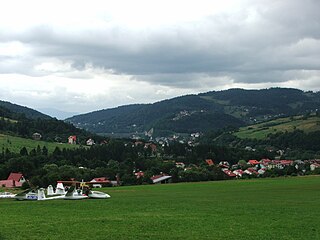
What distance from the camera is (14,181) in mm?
72562

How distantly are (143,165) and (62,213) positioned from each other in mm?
77253

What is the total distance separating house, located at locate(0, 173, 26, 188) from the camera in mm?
70438

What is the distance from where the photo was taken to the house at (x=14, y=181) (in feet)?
231

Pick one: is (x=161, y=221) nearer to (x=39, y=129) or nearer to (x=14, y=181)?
(x=14, y=181)

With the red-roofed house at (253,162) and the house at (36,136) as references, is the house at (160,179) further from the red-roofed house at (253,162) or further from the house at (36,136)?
the house at (36,136)

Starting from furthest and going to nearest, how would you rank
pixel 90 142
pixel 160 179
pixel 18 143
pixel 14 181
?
pixel 90 142 → pixel 18 143 → pixel 160 179 → pixel 14 181

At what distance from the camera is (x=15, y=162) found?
83625 mm

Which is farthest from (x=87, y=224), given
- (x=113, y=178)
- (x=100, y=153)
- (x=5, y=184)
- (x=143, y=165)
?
(x=100, y=153)

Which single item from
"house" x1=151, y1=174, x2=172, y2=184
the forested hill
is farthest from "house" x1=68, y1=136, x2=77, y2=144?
"house" x1=151, y1=174, x2=172, y2=184

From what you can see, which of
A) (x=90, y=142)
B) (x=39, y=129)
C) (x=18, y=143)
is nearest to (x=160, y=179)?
(x=18, y=143)

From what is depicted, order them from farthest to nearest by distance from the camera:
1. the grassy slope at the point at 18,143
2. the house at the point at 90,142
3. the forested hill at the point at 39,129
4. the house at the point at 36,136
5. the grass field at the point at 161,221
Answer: the house at the point at 90,142, the forested hill at the point at 39,129, the house at the point at 36,136, the grassy slope at the point at 18,143, the grass field at the point at 161,221

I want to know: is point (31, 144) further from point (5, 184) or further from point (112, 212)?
point (112, 212)

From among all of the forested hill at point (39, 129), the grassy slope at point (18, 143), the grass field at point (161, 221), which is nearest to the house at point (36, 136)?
the forested hill at point (39, 129)

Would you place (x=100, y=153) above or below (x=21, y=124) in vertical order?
below
